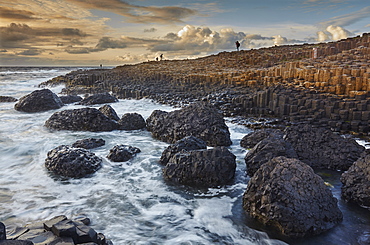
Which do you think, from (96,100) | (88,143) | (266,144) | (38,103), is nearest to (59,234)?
(266,144)

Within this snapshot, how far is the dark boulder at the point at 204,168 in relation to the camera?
15.6ft

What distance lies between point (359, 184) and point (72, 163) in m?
4.66

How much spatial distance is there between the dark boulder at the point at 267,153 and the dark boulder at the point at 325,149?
1.77 ft

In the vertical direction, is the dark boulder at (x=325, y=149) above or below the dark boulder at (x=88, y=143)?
above

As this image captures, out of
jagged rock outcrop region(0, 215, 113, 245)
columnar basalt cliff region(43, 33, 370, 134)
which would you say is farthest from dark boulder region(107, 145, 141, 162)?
columnar basalt cliff region(43, 33, 370, 134)

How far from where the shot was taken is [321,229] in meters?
3.46

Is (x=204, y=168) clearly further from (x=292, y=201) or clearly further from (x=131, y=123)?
(x=131, y=123)

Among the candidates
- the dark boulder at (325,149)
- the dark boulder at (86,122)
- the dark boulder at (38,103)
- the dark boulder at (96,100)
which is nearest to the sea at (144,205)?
the dark boulder at (325,149)

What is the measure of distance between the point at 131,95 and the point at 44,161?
34.3 feet

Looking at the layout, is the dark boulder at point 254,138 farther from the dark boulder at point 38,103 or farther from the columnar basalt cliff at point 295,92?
the dark boulder at point 38,103

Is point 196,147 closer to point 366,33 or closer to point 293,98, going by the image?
point 293,98

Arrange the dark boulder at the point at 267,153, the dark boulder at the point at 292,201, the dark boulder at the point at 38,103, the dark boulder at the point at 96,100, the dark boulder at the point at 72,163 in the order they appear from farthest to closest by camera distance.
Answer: the dark boulder at the point at 96,100, the dark boulder at the point at 38,103, the dark boulder at the point at 72,163, the dark boulder at the point at 267,153, the dark boulder at the point at 292,201

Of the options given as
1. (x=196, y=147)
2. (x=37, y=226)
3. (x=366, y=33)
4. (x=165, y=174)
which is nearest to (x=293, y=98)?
(x=196, y=147)

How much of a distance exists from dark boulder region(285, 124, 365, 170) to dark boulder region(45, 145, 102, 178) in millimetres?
3863
